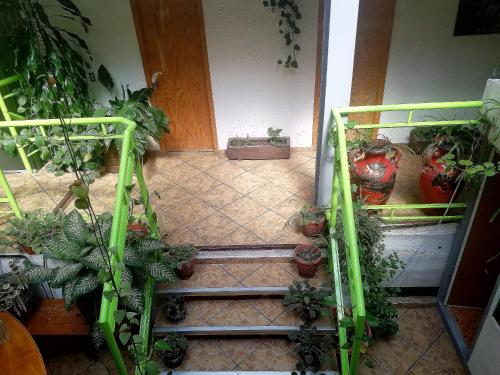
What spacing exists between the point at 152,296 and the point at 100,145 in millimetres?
2007

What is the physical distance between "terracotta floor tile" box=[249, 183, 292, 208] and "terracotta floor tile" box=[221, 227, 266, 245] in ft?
1.52

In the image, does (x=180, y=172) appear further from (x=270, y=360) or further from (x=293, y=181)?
(x=270, y=360)

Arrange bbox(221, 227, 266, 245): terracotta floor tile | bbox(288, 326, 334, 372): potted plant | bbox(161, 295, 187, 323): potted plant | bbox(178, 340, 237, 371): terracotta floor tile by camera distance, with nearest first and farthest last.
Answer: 1. bbox(288, 326, 334, 372): potted plant
2. bbox(178, 340, 237, 371): terracotta floor tile
3. bbox(161, 295, 187, 323): potted plant
4. bbox(221, 227, 266, 245): terracotta floor tile

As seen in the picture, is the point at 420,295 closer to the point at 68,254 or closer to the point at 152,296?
the point at 152,296

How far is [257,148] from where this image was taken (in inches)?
172

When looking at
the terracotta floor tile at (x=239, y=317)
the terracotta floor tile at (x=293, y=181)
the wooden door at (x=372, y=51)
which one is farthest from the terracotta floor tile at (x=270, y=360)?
the wooden door at (x=372, y=51)

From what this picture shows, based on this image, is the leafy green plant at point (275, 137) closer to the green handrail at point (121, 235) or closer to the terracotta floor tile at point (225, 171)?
the terracotta floor tile at point (225, 171)

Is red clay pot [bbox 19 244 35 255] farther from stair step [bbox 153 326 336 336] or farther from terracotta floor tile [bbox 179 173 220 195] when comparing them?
terracotta floor tile [bbox 179 173 220 195]

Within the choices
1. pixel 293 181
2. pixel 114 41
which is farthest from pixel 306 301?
pixel 114 41

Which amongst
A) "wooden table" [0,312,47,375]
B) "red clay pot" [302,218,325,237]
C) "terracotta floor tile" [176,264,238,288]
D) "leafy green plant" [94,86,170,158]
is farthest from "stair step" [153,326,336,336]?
"leafy green plant" [94,86,170,158]

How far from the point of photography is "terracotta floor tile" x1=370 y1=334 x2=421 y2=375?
2.74m

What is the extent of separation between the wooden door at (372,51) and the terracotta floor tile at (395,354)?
2.45 m

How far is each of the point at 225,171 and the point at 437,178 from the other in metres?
2.26

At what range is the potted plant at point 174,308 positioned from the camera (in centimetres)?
274
